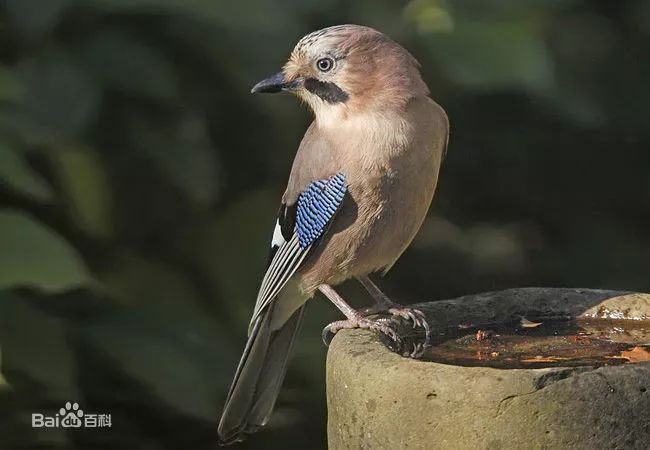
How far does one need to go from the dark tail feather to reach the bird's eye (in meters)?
0.80

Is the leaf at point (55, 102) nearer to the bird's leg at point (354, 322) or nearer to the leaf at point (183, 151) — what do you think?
the leaf at point (183, 151)

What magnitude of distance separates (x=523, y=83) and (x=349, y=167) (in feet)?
3.43

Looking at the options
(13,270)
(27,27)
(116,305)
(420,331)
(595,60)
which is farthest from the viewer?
(595,60)

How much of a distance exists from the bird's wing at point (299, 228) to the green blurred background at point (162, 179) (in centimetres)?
46

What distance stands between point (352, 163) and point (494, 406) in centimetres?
135

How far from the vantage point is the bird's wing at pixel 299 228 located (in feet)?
14.0

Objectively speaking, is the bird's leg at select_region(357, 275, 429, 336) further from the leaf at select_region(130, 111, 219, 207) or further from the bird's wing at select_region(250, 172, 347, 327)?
the leaf at select_region(130, 111, 219, 207)

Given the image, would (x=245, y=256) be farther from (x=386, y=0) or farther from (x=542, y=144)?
(x=542, y=144)

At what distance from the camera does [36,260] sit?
13.8 ft

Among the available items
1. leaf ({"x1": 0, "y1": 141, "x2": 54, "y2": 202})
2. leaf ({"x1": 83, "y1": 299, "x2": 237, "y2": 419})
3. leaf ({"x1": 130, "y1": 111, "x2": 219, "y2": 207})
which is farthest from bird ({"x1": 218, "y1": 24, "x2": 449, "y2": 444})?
leaf ({"x1": 0, "y1": 141, "x2": 54, "y2": 202})

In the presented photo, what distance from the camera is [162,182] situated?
5055 millimetres

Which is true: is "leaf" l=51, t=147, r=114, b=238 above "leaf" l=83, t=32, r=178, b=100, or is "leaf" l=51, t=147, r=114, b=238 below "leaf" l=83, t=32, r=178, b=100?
below

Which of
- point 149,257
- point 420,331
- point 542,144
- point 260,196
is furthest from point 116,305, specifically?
point 542,144

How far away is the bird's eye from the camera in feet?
14.3
